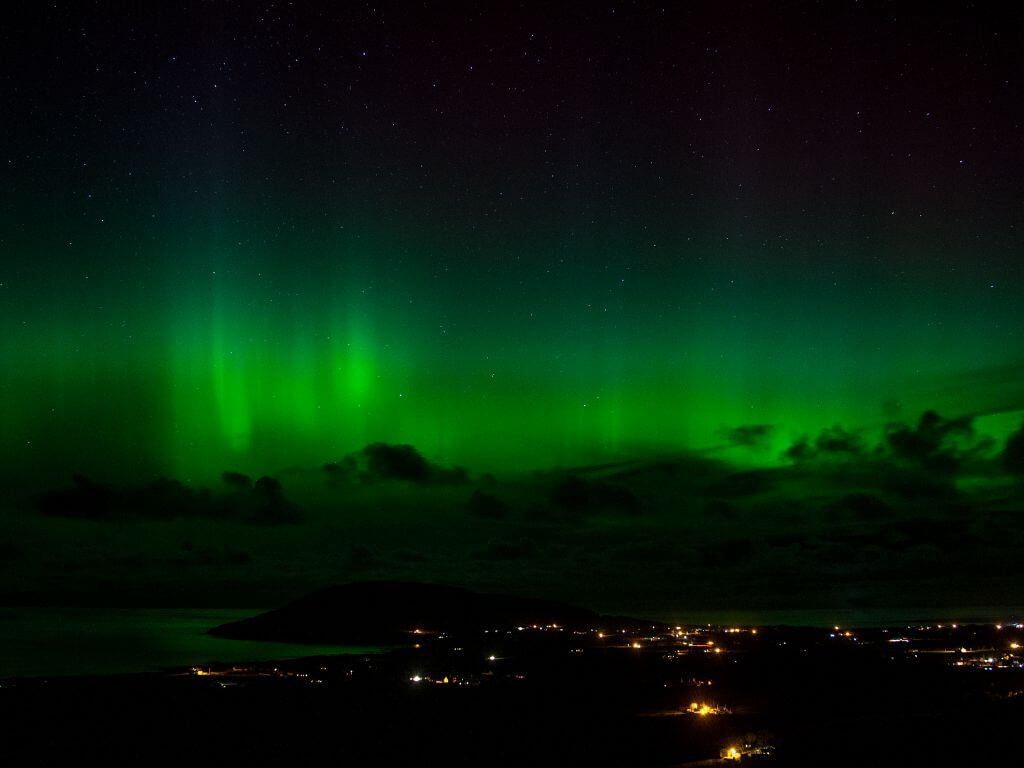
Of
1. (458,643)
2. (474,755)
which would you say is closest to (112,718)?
(474,755)

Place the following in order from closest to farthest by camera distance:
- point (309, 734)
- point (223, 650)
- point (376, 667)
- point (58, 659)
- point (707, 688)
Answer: point (309, 734) < point (707, 688) < point (376, 667) < point (58, 659) < point (223, 650)

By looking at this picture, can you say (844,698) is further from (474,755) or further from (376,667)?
(376,667)

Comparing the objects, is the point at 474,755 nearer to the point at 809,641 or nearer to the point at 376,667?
the point at 376,667

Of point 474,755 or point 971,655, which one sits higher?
point 474,755

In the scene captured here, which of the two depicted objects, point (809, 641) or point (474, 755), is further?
point (809, 641)

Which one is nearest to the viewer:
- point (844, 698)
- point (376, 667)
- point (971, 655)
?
point (844, 698)

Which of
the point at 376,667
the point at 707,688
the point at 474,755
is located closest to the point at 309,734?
the point at 474,755
